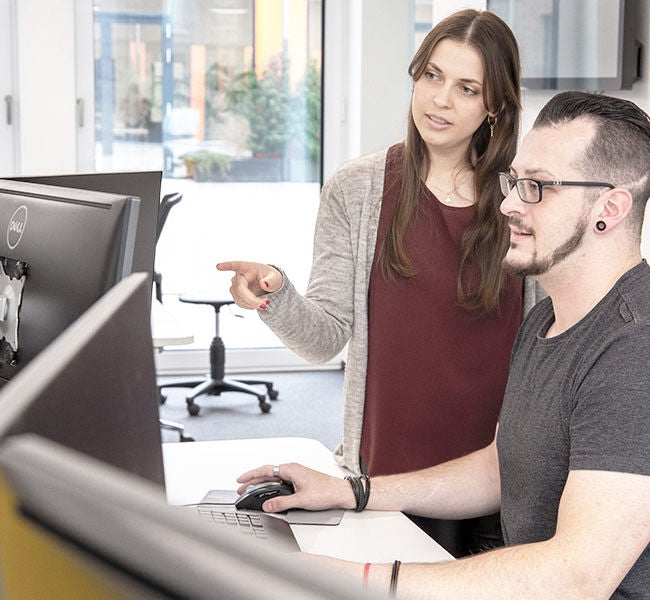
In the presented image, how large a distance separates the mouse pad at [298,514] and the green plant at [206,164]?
4.05m

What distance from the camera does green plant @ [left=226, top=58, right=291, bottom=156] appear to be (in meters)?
5.58

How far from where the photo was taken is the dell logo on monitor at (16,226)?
4.60 ft

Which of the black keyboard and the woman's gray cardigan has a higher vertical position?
the woman's gray cardigan

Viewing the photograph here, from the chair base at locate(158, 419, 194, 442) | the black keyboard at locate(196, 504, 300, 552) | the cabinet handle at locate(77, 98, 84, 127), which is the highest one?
the cabinet handle at locate(77, 98, 84, 127)

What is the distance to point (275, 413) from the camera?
16.4 ft

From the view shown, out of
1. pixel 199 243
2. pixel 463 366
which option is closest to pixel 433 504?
pixel 463 366

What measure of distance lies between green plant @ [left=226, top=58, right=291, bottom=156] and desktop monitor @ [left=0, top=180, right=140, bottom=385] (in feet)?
13.7

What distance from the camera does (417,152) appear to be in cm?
199

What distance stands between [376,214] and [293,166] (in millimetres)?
3815

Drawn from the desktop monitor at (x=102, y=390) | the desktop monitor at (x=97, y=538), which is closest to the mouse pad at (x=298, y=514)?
the desktop monitor at (x=102, y=390)

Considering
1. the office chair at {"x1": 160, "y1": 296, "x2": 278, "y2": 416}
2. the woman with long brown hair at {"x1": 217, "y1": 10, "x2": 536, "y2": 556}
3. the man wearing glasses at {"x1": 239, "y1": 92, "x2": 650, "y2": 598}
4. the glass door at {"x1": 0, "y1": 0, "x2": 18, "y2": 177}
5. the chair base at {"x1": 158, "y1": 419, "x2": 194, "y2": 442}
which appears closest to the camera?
the man wearing glasses at {"x1": 239, "y1": 92, "x2": 650, "y2": 598}

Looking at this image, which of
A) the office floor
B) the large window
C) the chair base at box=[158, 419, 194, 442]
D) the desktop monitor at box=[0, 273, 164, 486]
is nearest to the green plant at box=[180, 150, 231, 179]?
the large window

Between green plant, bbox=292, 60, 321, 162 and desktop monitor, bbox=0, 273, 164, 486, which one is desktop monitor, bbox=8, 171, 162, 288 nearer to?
desktop monitor, bbox=0, 273, 164, 486

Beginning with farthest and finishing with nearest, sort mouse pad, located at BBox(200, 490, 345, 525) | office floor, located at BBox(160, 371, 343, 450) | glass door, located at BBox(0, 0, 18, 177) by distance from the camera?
glass door, located at BBox(0, 0, 18, 177), office floor, located at BBox(160, 371, 343, 450), mouse pad, located at BBox(200, 490, 345, 525)
